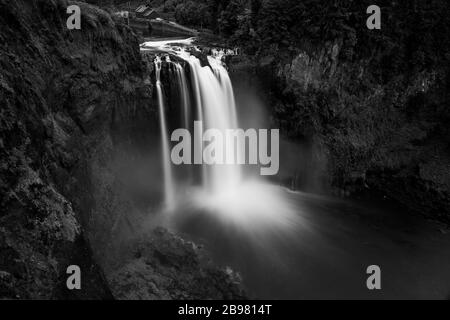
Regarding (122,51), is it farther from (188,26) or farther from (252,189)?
(188,26)

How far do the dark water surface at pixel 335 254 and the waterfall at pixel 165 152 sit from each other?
1.42 m

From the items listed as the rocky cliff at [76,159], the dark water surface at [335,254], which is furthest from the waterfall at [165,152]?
the dark water surface at [335,254]

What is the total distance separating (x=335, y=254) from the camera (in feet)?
43.1

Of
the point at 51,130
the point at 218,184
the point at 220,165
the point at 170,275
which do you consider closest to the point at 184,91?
the point at 220,165

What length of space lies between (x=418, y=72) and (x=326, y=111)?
5.48 m

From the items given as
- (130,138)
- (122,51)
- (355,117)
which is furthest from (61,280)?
(355,117)

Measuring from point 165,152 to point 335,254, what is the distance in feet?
26.2

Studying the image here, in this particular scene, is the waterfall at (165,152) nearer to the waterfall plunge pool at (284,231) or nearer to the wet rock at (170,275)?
the waterfall plunge pool at (284,231)

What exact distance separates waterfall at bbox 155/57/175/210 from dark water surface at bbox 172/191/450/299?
4.67ft

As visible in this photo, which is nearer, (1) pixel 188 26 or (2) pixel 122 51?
(2) pixel 122 51

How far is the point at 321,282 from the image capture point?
458 inches

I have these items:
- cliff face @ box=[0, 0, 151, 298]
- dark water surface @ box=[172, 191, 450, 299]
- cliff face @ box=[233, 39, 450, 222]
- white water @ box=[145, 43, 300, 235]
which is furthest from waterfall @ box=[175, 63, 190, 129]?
dark water surface @ box=[172, 191, 450, 299]

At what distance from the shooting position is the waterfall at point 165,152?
14898 mm
